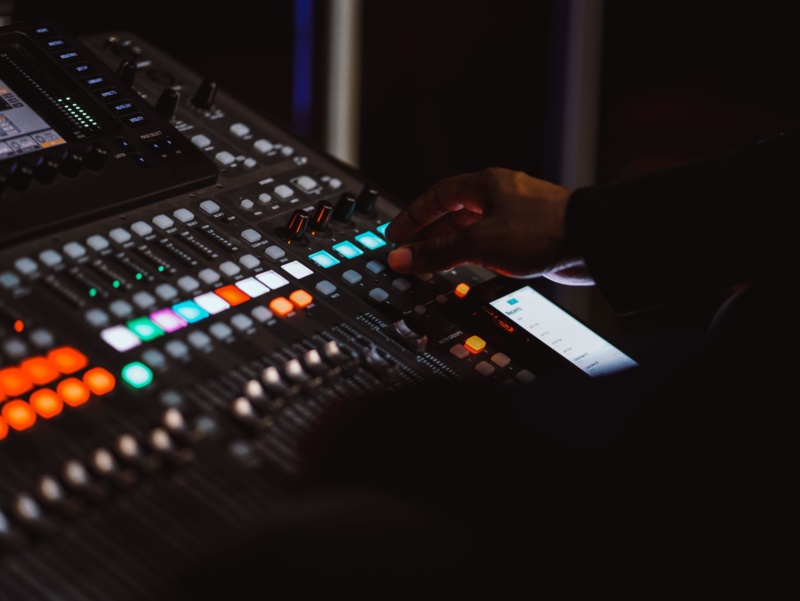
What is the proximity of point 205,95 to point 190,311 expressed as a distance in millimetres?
483

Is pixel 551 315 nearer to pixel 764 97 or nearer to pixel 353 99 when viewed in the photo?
pixel 353 99

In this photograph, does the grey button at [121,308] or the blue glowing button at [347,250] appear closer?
the grey button at [121,308]

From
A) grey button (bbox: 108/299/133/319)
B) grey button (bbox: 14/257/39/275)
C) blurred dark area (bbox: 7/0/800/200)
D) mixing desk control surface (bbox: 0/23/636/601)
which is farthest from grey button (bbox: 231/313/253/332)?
blurred dark area (bbox: 7/0/800/200)

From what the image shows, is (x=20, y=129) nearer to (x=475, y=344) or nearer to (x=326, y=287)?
(x=326, y=287)

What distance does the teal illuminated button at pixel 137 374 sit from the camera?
962 mm

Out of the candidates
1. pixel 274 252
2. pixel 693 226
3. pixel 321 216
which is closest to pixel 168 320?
pixel 274 252

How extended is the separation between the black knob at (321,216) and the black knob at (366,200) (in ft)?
0.23

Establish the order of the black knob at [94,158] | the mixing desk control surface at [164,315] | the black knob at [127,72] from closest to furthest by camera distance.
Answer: the mixing desk control surface at [164,315] < the black knob at [94,158] < the black knob at [127,72]

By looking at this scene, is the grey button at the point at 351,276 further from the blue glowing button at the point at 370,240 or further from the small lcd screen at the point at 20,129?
the small lcd screen at the point at 20,129

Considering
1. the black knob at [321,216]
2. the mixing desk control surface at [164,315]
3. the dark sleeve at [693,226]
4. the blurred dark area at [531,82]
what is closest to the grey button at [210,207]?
the mixing desk control surface at [164,315]

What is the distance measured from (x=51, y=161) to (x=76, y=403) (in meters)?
0.34

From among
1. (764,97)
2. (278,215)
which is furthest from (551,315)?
(764,97)

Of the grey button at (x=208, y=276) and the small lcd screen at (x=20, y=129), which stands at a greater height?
the small lcd screen at (x=20, y=129)

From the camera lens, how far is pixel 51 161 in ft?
3.70
